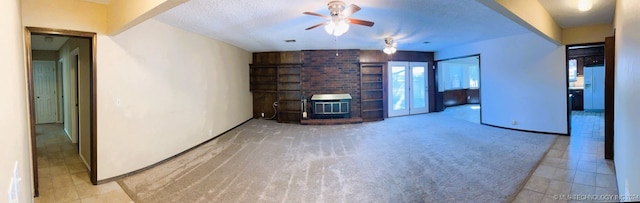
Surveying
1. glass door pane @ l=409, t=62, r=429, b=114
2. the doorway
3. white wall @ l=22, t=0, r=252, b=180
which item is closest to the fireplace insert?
glass door pane @ l=409, t=62, r=429, b=114

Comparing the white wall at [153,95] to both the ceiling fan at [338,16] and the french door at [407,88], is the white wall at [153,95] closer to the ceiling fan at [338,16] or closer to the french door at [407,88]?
the ceiling fan at [338,16]

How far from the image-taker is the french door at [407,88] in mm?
8281

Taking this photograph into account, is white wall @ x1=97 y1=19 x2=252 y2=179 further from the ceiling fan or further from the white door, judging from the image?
the white door

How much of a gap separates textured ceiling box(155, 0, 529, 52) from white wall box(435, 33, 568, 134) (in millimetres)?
459

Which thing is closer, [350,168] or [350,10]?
[350,10]

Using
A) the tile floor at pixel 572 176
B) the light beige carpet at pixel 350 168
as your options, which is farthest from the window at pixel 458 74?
the tile floor at pixel 572 176

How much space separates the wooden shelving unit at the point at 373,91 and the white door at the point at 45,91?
8.59m

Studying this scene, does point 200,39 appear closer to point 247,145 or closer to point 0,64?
point 247,145

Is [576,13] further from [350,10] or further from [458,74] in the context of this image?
[458,74]

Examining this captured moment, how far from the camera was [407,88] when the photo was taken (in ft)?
28.0

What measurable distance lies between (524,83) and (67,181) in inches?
310

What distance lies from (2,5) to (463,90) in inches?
505

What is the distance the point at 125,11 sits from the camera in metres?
2.70

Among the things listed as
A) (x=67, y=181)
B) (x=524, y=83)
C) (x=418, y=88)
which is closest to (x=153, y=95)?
(x=67, y=181)
